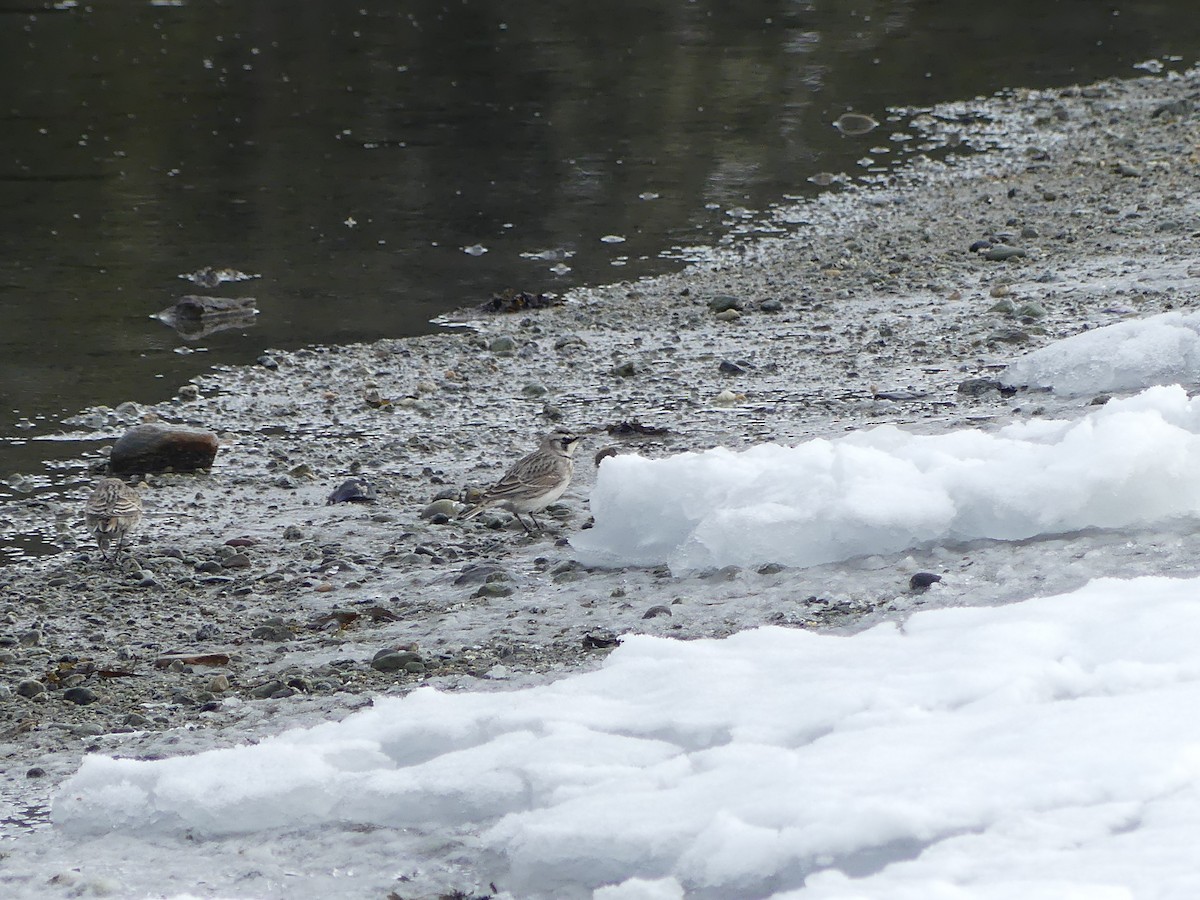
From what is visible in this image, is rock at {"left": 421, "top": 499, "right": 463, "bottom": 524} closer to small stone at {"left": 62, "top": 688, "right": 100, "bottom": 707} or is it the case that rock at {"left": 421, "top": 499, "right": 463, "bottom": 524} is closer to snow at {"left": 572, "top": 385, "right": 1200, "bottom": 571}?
snow at {"left": 572, "top": 385, "right": 1200, "bottom": 571}

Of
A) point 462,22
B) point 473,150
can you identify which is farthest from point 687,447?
point 462,22

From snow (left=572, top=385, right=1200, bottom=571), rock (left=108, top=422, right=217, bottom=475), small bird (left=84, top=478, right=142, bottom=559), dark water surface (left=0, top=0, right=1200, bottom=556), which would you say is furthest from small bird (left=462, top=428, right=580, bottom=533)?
dark water surface (left=0, top=0, right=1200, bottom=556)

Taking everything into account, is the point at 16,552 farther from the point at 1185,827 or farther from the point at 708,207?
the point at 708,207

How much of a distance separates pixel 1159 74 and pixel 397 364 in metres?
14.2

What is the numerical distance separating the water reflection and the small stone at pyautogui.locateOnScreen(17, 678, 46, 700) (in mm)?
4260

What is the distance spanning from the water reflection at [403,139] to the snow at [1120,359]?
16.3 feet

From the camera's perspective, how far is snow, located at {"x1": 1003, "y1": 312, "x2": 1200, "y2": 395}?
329 inches

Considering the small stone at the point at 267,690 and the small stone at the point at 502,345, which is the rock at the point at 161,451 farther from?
the small stone at the point at 267,690

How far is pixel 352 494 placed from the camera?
8438 mm

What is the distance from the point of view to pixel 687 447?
28.7 feet

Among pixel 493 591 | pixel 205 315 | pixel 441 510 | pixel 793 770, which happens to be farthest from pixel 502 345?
pixel 793 770

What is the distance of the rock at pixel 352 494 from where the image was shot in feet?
27.6

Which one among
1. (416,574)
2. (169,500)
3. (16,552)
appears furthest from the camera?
(169,500)

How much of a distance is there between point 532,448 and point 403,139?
1065 cm
